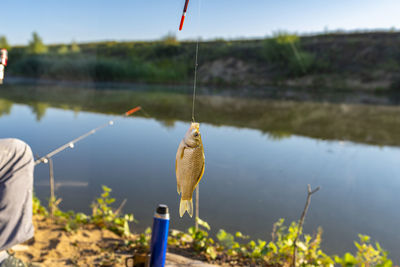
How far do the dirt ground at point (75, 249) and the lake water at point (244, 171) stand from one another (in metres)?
0.64

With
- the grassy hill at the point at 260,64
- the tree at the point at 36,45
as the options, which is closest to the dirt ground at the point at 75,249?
the grassy hill at the point at 260,64

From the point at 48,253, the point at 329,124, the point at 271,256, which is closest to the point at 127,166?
the point at 48,253

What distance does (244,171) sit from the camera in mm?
5938

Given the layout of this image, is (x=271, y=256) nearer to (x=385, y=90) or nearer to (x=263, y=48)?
(x=385, y=90)

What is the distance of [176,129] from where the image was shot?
9.44m

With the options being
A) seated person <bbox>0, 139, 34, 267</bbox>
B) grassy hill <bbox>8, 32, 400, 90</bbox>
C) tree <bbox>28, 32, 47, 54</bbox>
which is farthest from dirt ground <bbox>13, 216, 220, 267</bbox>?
tree <bbox>28, 32, 47, 54</bbox>

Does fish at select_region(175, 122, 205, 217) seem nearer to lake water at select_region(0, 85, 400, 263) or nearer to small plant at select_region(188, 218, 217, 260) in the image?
small plant at select_region(188, 218, 217, 260)

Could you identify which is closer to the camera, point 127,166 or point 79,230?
point 79,230

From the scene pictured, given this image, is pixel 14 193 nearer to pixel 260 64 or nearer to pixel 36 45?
pixel 260 64

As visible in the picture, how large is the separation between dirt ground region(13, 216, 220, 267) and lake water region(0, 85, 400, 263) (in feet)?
2.09

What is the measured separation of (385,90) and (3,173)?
28.9 m

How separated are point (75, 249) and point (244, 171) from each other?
362 centimetres

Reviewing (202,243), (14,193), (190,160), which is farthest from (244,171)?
(190,160)

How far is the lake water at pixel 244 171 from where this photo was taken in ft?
13.5
